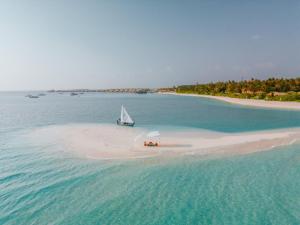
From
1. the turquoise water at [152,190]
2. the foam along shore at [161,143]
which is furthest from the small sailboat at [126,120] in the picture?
the turquoise water at [152,190]

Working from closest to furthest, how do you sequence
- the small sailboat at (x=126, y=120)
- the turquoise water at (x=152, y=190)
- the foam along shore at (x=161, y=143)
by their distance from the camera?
1. the turquoise water at (x=152, y=190)
2. the foam along shore at (x=161, y=143)
3. the small sailboat at (x=126, y=120)

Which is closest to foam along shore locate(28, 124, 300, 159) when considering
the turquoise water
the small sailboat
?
the turquoise water

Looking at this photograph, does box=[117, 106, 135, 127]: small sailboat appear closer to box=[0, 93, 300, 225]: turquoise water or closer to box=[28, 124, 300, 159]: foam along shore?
box=[28, 124, 300, 159]: foam along shore

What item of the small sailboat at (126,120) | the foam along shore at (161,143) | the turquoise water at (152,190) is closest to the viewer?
the turquoise water at (152,190)

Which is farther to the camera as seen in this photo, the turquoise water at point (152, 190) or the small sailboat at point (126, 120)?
the small sailboat at point (126, 120)

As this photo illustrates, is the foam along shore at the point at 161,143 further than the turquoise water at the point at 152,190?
Yes

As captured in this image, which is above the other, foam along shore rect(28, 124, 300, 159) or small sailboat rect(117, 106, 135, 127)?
small sailboat rect(117, 106, 135, 127)

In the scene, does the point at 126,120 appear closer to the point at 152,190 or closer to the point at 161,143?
the point at 161,143

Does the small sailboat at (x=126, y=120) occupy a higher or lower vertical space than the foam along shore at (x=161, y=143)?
higher

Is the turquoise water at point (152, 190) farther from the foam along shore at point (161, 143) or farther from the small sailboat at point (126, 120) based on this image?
the small sailboat at point (126, 120)

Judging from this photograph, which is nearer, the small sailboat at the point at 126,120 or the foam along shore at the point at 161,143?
the foam along shore at the point at 161,143
